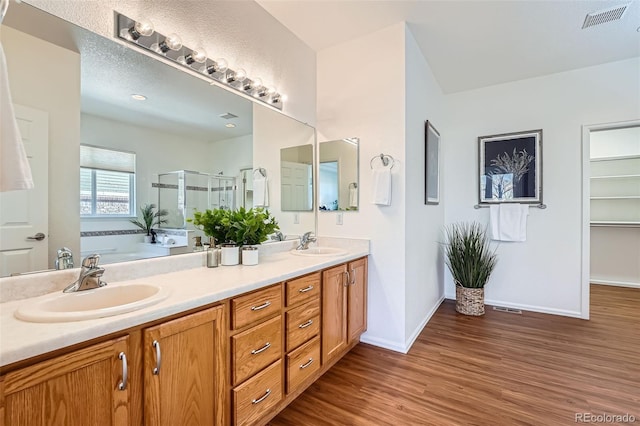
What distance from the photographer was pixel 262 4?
227cm

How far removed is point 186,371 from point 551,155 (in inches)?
160

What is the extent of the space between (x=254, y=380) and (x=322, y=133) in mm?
2166

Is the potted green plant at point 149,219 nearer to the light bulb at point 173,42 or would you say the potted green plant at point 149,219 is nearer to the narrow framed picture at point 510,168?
the light bulb at point 173,42

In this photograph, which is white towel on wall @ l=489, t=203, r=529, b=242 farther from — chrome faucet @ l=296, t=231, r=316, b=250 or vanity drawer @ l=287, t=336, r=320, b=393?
vanity drawer @ l=287, t=336, r=320, b=393

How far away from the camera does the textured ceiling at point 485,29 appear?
2.23 m

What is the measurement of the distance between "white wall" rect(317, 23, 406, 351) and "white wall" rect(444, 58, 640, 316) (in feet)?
6.06

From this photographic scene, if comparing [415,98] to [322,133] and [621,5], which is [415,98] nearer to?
[322,133]

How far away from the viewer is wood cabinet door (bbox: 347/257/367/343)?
231cm

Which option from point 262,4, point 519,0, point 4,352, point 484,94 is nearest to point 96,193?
point 4,352

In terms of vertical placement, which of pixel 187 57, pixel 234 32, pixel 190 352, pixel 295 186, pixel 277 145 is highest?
pixel 234 32

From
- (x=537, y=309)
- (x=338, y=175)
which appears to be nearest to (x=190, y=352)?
(x=338, y=175)

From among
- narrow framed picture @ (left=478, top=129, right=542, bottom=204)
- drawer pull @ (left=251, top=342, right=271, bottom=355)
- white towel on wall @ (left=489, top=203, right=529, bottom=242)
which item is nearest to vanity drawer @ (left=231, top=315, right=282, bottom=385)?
drawer pull @ (left=251, top=342, right=271, bottom=355)

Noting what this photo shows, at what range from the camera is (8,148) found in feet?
2.94

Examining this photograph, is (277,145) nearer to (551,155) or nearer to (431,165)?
(431,165)
